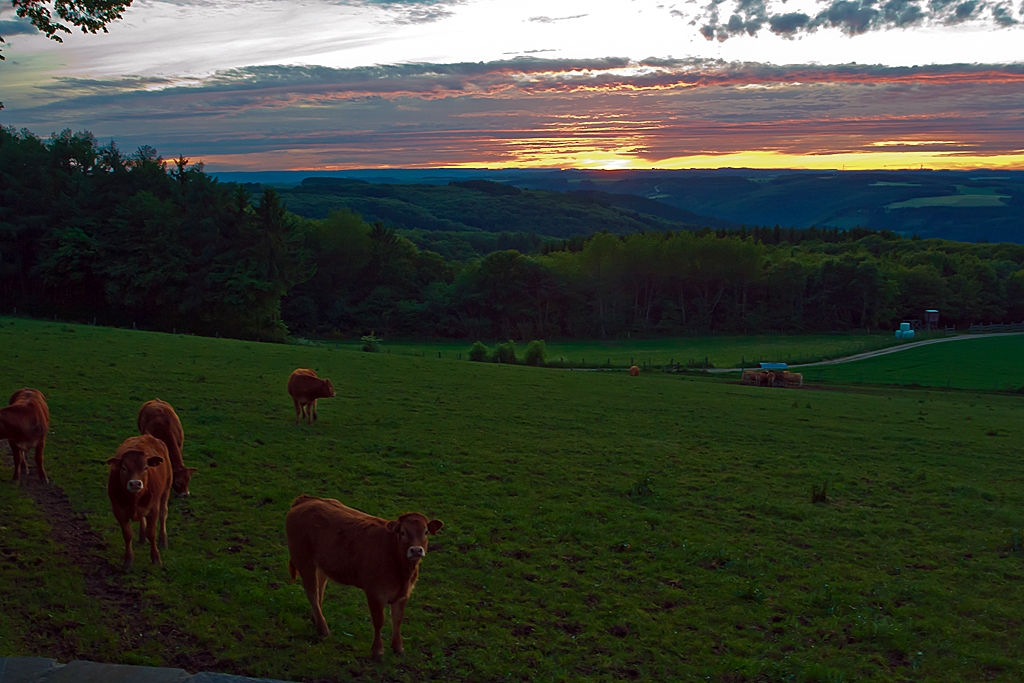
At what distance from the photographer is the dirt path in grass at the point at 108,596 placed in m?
7.47

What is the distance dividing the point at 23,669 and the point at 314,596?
9.47ft

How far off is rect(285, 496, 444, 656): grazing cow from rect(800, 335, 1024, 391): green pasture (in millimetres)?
49091

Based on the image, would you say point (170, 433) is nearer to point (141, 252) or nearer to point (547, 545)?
point (547, 545)

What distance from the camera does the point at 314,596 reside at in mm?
Result: 8289

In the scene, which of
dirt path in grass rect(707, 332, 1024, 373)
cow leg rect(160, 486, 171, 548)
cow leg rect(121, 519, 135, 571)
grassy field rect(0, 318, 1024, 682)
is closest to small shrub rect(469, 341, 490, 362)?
dirt path in grass rect(707, 332, 1024, 373)

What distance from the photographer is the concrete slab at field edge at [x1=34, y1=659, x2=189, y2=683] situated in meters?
5.86

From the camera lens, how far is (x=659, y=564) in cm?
1145

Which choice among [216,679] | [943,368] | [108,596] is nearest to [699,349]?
[943,368]

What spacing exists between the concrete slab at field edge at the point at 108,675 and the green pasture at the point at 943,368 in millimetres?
51526

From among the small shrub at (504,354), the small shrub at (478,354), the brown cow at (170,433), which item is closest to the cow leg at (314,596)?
the brown cow at (170,433)

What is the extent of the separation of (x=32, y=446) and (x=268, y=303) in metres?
55.9

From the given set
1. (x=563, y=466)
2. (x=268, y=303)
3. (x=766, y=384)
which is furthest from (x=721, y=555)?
(x=268, y=303)

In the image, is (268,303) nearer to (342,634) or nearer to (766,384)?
(766,384)

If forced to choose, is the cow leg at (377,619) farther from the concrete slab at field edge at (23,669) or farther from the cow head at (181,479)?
the cow head at (181,479)
